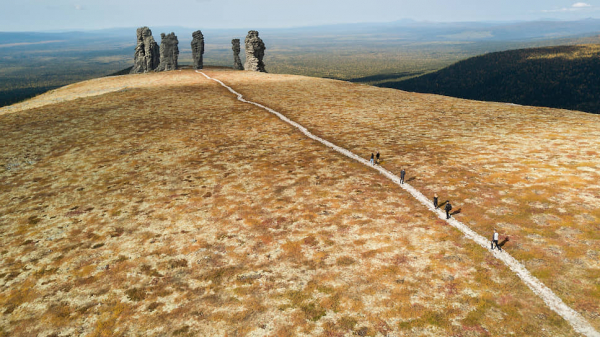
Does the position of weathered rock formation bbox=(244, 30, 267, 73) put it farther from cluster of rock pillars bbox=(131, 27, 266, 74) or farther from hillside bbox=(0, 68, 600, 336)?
hillside bbox=(0, 68, 600, 336)

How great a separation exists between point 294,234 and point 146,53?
106 meters

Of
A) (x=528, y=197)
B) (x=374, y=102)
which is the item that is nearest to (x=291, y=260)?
(x=528, y=197)

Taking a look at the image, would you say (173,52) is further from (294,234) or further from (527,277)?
(527,277)

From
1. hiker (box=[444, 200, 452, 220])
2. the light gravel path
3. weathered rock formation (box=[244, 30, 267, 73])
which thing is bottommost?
the light gravel path

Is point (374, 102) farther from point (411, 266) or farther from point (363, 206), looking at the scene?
point (411, 266)

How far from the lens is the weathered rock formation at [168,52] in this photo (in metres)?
90.0

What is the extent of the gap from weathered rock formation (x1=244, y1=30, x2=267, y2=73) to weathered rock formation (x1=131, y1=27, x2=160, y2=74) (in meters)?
33.1

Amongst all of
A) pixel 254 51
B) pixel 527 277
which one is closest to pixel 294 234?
pixel 527 277

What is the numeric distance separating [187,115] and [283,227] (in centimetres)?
2712

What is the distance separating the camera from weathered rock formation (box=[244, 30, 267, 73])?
83.2 meters

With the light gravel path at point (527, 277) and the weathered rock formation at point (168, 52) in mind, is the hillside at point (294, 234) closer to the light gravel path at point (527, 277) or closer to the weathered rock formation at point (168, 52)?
the light gravel path at point (527, 277)

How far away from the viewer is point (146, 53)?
100625mm

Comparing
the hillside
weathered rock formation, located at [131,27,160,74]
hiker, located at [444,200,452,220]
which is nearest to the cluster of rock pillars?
weathered rock formation, located at [131,27,160,74]

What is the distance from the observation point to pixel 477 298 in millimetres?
9195
